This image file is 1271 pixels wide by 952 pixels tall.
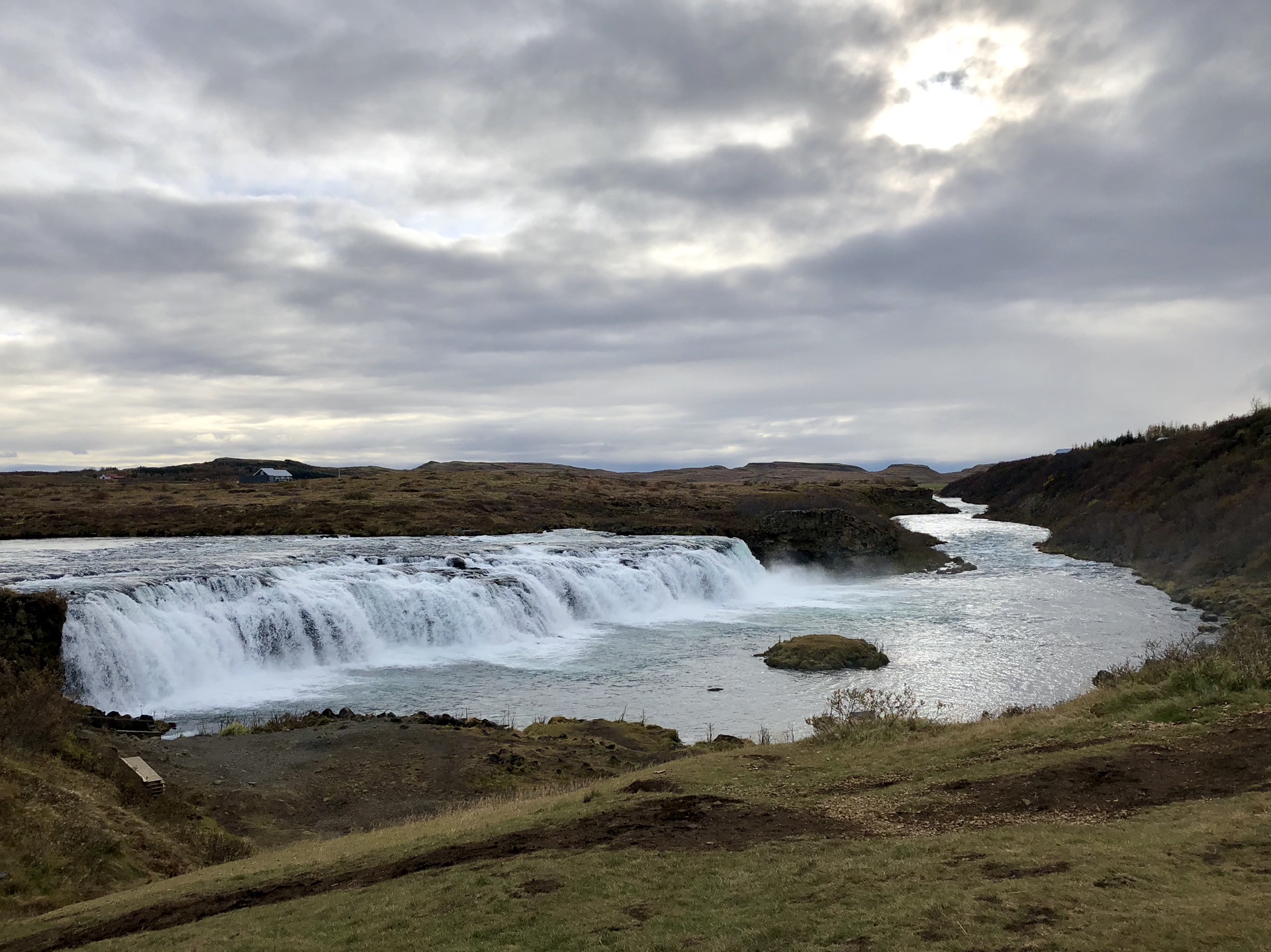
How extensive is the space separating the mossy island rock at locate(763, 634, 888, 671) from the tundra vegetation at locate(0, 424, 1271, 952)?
12.7 m

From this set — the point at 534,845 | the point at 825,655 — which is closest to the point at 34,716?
the point at 534,845

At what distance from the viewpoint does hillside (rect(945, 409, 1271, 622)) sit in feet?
124

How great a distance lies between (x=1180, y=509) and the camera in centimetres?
4931

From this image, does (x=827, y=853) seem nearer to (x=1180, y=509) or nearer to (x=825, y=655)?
(x=825, y=655)

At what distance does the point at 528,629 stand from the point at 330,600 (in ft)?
27.9

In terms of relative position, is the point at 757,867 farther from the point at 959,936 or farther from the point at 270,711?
the point at 270,711

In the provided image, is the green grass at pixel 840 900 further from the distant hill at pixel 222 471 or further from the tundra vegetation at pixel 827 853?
the distant hill at pixel 222 471

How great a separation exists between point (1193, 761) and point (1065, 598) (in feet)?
112

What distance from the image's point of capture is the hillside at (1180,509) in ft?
124

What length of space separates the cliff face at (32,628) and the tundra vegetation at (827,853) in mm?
8531

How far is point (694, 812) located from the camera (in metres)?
9.32

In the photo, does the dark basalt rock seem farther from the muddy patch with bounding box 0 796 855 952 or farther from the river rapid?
the muddy patch with bounding box 0 796 855 952

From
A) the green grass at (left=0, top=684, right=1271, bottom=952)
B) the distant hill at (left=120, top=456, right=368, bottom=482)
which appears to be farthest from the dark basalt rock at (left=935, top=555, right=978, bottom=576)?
the distant hill at (left=120, top=456, right=368, bottom=482)

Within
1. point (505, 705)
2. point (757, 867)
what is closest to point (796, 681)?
Result: point (505, 705)
